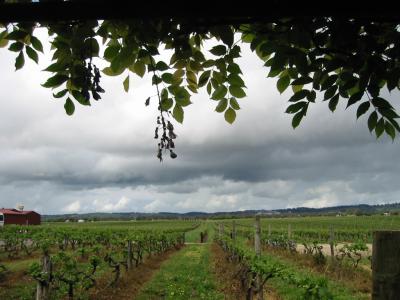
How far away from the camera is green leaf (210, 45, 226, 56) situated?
8.88 feet

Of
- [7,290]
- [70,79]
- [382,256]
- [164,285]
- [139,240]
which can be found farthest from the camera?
[139,240]

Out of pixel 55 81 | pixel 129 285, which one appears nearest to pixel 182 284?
pixel 129 285

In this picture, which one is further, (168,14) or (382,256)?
(382,256)

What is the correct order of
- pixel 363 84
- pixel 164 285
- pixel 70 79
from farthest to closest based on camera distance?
1. pixel 164 285
2. pixel 70 79
3. pixel 363 84

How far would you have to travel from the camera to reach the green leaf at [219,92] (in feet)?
9.51

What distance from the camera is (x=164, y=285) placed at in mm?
17375

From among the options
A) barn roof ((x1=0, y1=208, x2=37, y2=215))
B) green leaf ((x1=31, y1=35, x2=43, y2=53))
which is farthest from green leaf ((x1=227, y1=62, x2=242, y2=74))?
barn roof ((x1=0, y1=208, x2=37, y2=215))

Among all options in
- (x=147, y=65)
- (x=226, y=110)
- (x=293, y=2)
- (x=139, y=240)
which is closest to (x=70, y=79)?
(x=147, y=65)

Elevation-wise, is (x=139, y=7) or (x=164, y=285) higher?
(x=139, y=7)

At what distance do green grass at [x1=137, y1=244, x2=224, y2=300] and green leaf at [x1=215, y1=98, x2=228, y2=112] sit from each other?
11049mm

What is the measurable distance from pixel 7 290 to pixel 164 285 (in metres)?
5.60

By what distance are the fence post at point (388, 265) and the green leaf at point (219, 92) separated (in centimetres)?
142

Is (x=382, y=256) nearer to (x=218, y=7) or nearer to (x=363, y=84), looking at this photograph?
(x=363, y=84)

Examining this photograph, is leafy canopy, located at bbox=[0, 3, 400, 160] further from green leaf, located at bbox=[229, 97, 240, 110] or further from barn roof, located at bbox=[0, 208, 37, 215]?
barn roof, located at bbox=[0, 208, 37, 215]
